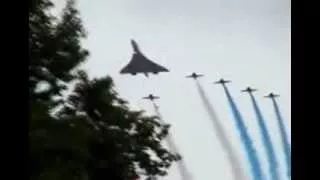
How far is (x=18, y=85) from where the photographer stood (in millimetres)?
1118

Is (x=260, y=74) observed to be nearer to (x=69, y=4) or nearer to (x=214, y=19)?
(x=214, y=19)

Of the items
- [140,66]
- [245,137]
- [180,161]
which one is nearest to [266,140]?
[245,137]

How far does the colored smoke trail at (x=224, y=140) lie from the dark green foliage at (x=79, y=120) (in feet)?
0.45

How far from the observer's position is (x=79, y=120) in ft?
4.44

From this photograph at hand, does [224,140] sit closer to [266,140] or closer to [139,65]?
[266,140]

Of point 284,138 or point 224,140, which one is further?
point 224,140

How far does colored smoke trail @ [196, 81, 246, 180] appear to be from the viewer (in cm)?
137

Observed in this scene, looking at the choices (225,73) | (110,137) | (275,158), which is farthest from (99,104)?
(275,158)

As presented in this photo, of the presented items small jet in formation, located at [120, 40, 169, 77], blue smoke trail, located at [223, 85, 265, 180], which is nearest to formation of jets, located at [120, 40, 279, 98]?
small jet in formation, located at [120, 40, 169, 77]

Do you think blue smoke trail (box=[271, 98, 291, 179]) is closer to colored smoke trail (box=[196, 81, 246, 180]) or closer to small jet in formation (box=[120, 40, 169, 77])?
colored smoke trail (box=[196, 81, 246, 180])

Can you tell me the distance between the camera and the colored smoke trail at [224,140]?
4.50 ft

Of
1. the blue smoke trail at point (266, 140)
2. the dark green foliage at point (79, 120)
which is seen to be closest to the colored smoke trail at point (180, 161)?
the dark green foliage at point (79, 120)

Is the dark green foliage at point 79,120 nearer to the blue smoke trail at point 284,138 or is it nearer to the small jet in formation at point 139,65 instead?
the small jet in formation at point 139,65

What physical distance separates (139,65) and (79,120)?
0.71 ft
